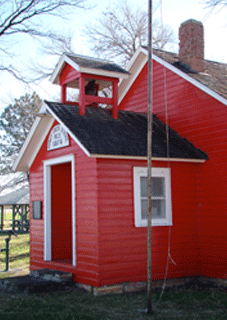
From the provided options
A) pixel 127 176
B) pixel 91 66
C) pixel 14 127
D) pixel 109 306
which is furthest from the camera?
pixel 14 127

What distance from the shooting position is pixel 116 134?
10.4m

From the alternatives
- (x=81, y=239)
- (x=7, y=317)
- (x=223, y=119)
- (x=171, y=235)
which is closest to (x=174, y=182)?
(x=171, y=235)

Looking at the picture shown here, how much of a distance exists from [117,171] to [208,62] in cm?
681

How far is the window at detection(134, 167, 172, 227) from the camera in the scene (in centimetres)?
990

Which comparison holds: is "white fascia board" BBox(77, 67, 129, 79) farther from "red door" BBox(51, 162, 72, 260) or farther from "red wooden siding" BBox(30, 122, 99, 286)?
"red door" BBox(51, 162, 72, 260)

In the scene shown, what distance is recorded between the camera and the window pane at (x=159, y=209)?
10469 mm

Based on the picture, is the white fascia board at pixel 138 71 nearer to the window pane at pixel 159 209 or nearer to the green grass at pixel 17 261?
the window pane at pixel 159 209

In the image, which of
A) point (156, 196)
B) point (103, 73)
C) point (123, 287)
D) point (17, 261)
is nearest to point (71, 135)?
point (103, 73)

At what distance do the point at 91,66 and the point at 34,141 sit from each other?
277cm

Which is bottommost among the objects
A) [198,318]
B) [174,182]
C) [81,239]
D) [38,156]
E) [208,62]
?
[198,318]

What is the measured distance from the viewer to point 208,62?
47.5ft

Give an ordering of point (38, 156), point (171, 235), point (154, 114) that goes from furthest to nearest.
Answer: point (154, 114)
point (38, 156)
point (171, 235)

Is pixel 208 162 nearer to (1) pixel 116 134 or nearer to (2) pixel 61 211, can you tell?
(1) pixel 116 134

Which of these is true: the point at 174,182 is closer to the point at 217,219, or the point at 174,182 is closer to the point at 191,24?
the point at 217,219
